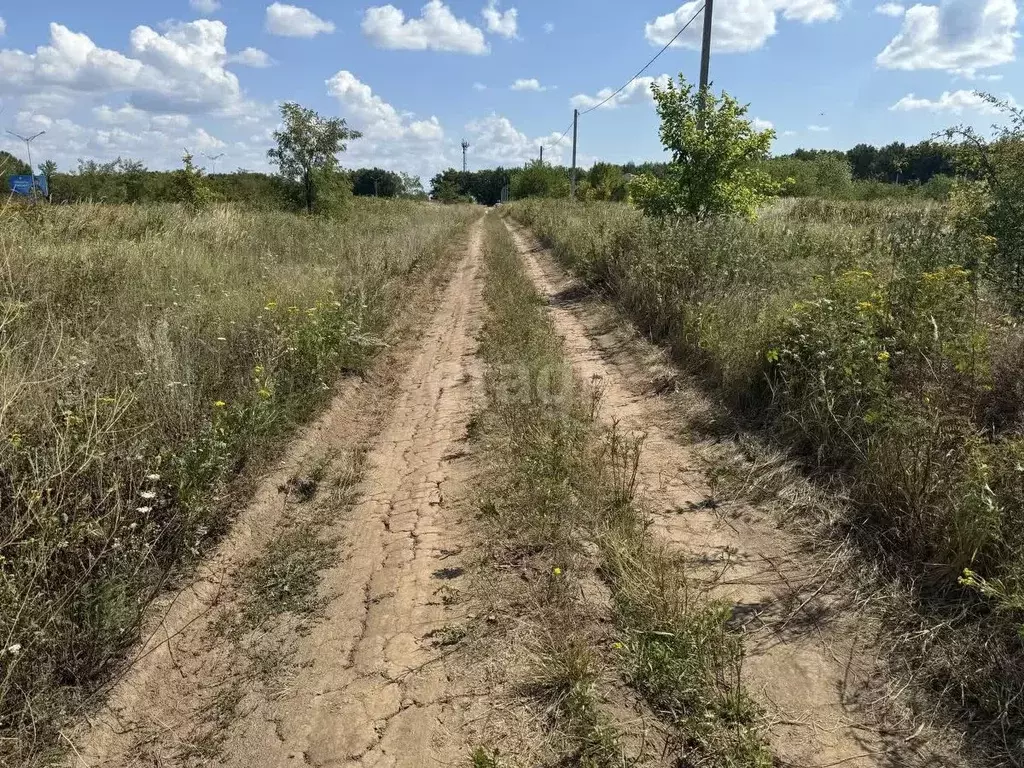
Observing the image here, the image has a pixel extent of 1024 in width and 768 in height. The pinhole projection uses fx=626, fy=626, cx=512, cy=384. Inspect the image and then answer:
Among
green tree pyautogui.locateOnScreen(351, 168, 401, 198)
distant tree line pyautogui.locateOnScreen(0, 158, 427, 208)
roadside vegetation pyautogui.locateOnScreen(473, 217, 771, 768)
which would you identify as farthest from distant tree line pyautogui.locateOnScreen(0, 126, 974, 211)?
green tree pyautogui.locateOnScreen(351, 168, 401, 198)

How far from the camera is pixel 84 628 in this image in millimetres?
2832

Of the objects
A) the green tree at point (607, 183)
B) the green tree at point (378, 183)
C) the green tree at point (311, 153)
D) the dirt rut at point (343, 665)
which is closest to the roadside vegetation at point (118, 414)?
the dirt rut at point (343, 665)

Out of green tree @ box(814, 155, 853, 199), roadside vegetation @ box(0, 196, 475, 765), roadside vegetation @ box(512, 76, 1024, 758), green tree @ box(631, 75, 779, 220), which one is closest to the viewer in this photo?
roadside vegetation @ box(0, 196, 475, 765)

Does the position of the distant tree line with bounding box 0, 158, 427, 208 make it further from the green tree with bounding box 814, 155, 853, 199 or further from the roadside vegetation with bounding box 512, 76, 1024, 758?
the green tree with bounding box 814, 155, 853, 199

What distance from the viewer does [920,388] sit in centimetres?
415

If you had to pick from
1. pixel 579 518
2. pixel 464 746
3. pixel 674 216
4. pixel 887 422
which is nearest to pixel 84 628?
pixel 464 746

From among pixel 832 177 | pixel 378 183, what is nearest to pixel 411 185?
pixel 378 183

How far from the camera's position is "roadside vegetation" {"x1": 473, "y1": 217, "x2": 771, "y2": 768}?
2.49 metres

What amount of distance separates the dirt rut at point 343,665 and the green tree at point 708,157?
27.4ft

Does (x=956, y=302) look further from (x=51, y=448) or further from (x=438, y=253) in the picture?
(x=438, y=253)

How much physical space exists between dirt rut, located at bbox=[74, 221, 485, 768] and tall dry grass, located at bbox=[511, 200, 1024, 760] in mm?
2200

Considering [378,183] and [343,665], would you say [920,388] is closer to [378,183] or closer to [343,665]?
[343,665]

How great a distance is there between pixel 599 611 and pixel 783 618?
3.05 feet

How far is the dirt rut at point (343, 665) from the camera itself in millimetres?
2555
